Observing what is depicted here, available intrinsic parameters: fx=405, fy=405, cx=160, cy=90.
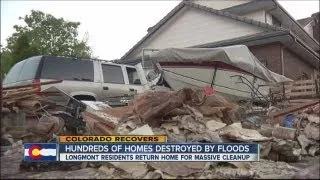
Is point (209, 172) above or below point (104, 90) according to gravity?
below

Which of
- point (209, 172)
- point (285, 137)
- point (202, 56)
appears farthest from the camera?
point (202, 56)

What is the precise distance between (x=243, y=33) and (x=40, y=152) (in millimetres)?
16297

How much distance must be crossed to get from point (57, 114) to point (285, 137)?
4198 mm

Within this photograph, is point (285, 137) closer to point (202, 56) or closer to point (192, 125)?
point (192, 125)

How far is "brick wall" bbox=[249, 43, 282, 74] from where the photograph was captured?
18656 mm

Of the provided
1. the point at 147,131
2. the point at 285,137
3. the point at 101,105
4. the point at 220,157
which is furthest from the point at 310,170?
the point at 101,105

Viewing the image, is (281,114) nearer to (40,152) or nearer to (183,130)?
(183,130)

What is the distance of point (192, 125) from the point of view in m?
6.89

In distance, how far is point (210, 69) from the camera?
12281 millimetres

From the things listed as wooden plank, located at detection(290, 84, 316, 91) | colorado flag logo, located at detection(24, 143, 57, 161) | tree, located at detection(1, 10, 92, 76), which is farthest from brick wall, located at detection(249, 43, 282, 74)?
tree, located at detection(1, 10, 92, 76)

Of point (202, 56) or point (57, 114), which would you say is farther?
point (202, 56)

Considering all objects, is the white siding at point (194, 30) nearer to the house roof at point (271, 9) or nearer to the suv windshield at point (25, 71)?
the house roof at point (271, 9)

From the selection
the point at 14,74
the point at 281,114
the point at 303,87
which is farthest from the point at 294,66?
the point at 14,74

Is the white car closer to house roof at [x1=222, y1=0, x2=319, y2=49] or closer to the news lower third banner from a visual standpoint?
the news lower third banner
